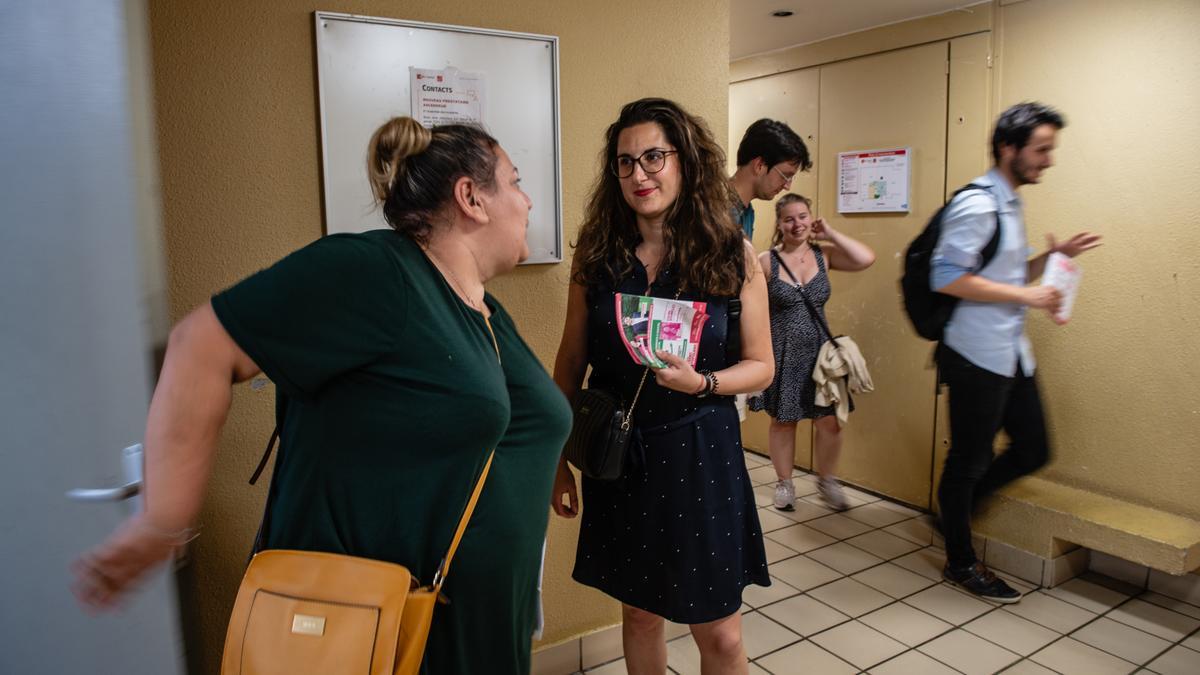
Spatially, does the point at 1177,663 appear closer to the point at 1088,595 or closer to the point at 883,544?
the point at 1088,595

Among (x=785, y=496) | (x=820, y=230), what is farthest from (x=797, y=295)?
(x=785, y=496)

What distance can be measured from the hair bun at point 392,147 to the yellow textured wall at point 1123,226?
118 inches

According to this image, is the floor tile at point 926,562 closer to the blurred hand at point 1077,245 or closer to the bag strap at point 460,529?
the blurred hand at point 1077,245

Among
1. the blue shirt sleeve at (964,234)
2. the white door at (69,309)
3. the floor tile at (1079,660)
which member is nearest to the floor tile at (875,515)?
the floor tile at (1079,660)

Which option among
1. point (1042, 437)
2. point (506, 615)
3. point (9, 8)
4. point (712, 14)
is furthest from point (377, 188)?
point (1042, 437)

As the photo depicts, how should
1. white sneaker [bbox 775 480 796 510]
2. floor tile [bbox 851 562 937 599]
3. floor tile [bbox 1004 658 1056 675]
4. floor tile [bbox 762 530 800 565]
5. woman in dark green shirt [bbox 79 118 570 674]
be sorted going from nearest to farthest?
1. woman in dark green shirt [bbox 79 118 570 674]
2. floor tile [bbox 1004 658 1056 675]
3. floor tile [bbox 851 562 937 599]
4. floor tile [bbox 762 530 800 565]
5. white sneaker [bbox 775 480 796 510]

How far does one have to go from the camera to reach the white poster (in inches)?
80.6

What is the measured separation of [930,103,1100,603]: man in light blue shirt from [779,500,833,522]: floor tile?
0.97m

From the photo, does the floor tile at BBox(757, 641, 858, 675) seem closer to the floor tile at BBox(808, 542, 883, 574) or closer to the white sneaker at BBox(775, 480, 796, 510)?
the floor tile at BBox(808, 542, 883, 574)

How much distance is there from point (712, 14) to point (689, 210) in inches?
37.8

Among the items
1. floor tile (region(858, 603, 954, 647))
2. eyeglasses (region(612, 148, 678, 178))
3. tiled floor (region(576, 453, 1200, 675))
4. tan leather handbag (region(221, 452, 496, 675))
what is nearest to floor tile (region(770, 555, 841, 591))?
tiled floor (region(576, 453, 1200, 675))

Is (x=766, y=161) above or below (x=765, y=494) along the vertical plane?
above

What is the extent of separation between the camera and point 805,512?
408 centimetres

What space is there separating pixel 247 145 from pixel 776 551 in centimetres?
274
